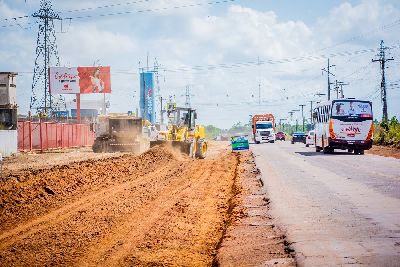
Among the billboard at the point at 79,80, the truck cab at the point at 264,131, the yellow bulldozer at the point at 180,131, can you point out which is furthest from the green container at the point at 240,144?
the billboard at the point at 79,80

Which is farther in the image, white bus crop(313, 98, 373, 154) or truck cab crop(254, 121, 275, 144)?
truck cab crop(254, 121, 275, 144)

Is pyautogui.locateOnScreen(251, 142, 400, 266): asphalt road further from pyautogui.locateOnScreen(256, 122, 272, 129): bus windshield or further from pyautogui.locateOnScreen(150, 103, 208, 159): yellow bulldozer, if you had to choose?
pyautogui.locateOnScreen(256, 122, 272, 129): bus windshield

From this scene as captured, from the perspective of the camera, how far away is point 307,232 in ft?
22.2

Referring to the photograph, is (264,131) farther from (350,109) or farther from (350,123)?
(350,123)

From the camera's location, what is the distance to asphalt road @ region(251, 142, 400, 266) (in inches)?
212

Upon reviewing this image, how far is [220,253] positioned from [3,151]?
25502mm

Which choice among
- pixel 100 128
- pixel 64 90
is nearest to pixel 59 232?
pixel 100 128

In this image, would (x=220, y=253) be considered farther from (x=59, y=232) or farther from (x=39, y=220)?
(x=39, y=220)

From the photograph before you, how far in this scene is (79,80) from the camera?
5634 centimetres

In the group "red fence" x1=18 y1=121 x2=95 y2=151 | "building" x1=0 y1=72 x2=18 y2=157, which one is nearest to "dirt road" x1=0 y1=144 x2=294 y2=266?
"building" x1=0 y1=72 x2=18 y2=157

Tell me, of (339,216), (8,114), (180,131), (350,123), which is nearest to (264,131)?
(350,123)

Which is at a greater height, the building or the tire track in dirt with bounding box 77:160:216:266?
the building

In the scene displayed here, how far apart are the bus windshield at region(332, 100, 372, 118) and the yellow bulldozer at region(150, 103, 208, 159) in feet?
30.9

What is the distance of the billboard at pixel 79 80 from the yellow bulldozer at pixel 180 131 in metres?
33.0
